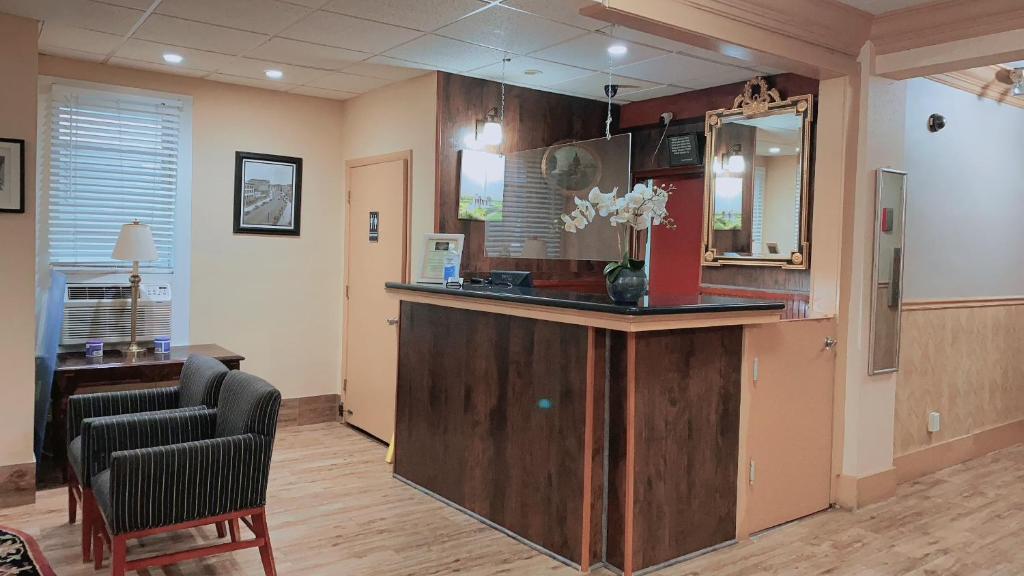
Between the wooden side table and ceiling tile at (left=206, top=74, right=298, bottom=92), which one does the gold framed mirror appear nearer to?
ceiling tile at (left=206, top=74, right=298, bottom=92)

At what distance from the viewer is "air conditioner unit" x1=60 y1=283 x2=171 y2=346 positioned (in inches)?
184

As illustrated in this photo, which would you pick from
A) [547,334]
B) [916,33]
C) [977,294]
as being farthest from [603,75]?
[977,294]

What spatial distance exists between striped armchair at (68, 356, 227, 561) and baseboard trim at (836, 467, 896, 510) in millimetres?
3261

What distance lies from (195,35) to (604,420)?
3.02 m

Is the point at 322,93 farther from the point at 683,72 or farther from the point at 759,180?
the point at 759,180

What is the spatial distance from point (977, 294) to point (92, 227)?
234 inches

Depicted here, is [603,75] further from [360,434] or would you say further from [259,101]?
[360,434]

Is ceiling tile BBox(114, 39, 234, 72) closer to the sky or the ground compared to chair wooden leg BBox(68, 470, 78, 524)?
closer to the sky

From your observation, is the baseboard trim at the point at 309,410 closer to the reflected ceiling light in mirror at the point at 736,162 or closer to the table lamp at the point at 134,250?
the table lamp at the point at 134,250

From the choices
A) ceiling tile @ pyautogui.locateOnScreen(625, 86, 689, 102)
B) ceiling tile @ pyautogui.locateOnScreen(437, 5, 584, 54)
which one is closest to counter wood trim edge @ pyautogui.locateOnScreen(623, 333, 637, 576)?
ceiling tile @ pyautogui.locateOnScreen(437, 5, 584, 54)

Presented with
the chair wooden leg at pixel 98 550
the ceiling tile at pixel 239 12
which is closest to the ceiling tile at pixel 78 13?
the ceiling tile at pixel 239 12

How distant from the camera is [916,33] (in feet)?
12.8

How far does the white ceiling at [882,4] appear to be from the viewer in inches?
148

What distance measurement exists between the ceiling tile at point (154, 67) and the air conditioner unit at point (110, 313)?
1.42 meters
